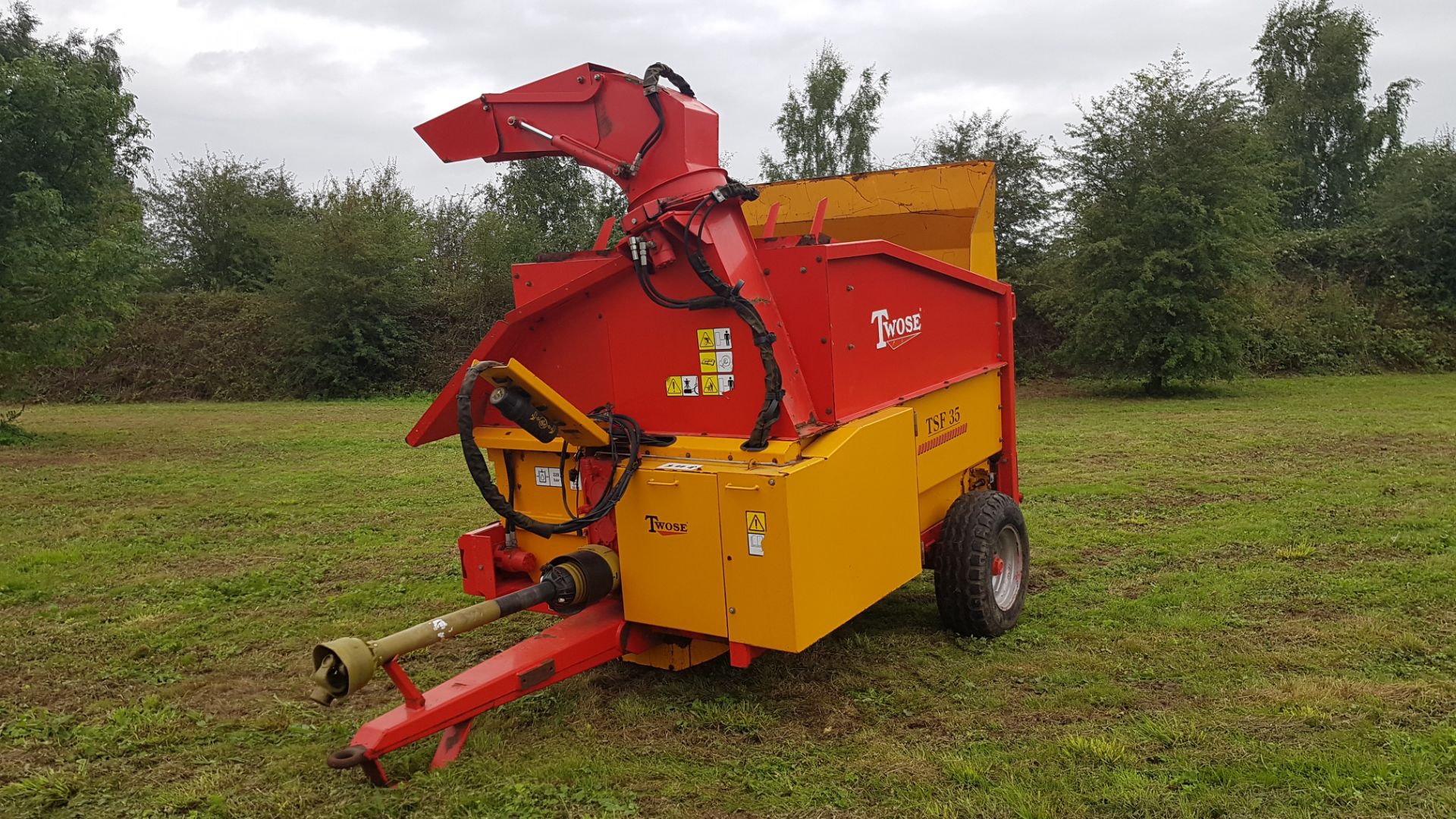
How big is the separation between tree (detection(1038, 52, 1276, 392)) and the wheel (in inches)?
503

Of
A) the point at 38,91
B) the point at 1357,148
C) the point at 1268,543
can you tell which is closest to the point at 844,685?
the point at 1268,543

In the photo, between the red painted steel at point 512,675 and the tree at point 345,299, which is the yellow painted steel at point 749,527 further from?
the tree at point 345,299

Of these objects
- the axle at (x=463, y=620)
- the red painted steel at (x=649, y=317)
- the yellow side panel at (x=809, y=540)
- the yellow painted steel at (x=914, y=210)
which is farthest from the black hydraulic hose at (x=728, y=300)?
the yellow painted steel at (x=914, y=210)

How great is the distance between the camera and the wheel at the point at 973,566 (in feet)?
15.2

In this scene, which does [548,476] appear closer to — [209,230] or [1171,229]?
[1171,229]

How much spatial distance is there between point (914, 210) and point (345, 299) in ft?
60.9

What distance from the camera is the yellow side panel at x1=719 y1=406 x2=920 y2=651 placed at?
351 centimetres

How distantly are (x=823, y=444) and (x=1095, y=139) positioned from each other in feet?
50.7

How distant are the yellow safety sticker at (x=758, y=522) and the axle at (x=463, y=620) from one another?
713 millimetres

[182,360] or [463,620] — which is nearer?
[463,620]

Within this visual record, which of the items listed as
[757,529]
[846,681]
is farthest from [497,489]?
[846,681]

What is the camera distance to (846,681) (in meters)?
4.23

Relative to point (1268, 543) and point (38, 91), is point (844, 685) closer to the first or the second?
point (1268, 543)

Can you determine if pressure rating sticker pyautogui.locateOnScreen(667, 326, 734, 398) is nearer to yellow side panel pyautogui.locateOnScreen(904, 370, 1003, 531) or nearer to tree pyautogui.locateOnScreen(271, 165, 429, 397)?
yellow side panel pyautogui.locateOnScreen(904, 370, 1003, 531)
